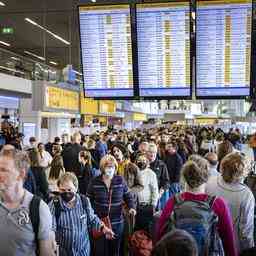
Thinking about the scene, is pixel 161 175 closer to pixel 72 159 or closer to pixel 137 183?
pixel 137 183

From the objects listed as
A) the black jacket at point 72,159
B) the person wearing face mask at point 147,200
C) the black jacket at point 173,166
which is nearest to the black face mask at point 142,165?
the person wearing face mask at point 147,200

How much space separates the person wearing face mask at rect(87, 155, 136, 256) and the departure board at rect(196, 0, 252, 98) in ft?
4.43

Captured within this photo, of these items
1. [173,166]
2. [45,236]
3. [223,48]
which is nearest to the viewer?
[45,236]

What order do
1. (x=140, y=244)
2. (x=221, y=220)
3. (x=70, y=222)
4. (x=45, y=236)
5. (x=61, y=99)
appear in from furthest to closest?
1. (x=61, y=99)
2. (x=140, y=244)
3. (x=70, y=222)
4. (x=221, y=220)
5. (x=45, y=236)

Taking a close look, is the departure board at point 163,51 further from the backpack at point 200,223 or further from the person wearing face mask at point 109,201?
the backpack at point 200,223

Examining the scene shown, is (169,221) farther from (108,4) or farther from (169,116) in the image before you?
(169,116)

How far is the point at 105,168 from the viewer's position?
5.90 meters

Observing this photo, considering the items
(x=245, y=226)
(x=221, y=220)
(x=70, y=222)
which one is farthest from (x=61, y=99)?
(x=221, y=220)

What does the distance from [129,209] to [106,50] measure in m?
1.87

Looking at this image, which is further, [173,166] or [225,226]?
[173,166]

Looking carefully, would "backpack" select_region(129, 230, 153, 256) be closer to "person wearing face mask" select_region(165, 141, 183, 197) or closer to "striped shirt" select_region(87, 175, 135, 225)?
"striped shirt" select_region(87, 175, 135, 225)

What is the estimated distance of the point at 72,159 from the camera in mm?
9773

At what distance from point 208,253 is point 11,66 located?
1158 cm

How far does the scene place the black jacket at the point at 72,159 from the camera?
9.66 meters
